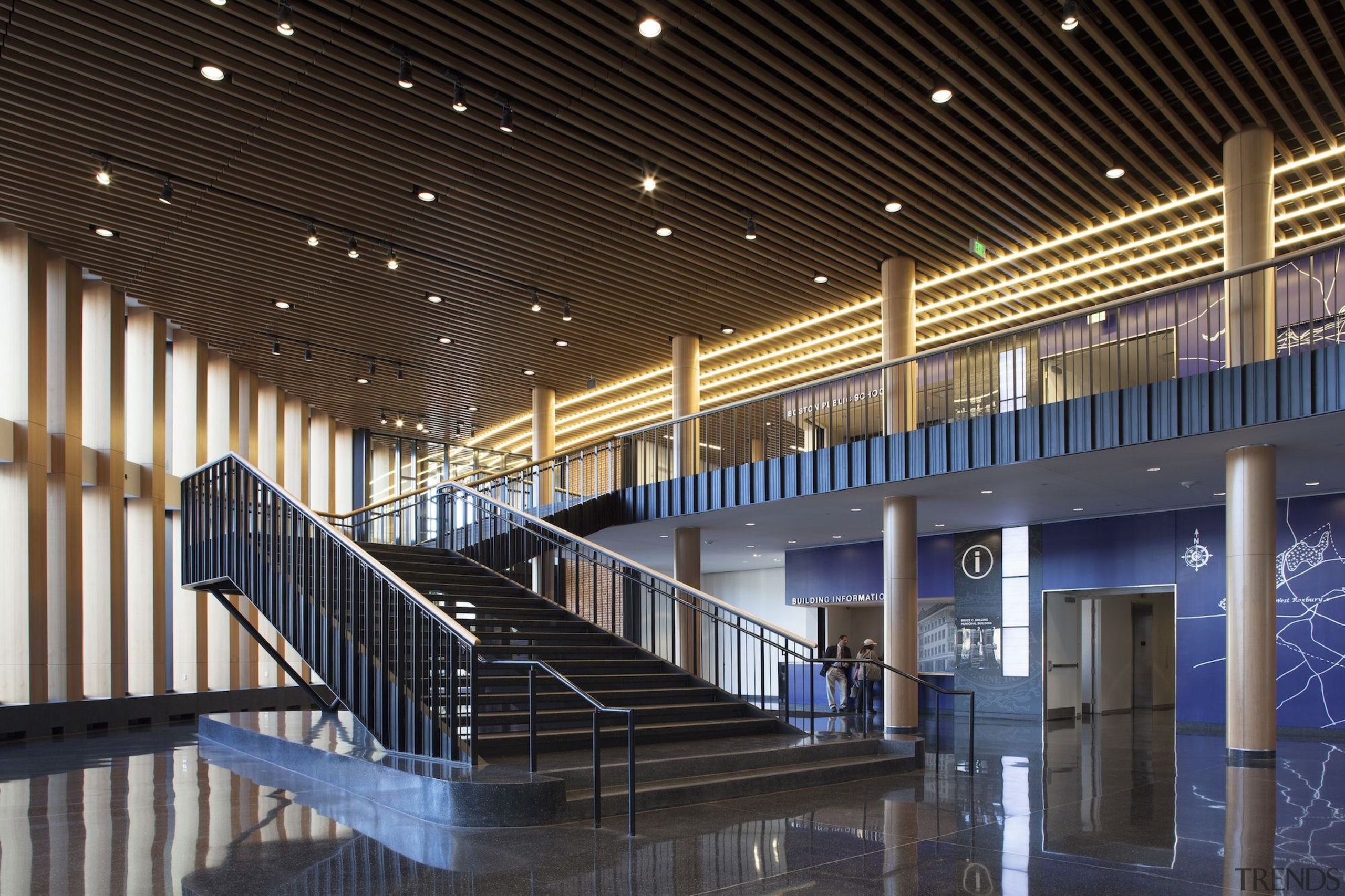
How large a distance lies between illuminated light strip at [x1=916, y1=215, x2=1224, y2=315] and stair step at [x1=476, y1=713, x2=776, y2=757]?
8170 mm

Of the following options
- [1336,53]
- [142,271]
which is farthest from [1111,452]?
[142,271]

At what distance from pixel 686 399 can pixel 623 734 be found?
951cm

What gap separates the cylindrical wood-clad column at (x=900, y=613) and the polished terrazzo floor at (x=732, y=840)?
398 centimetres

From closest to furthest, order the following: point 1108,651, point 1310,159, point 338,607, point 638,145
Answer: point 338,607, point 638,145, point 1310,159, point 1108,651

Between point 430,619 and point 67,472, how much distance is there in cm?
965

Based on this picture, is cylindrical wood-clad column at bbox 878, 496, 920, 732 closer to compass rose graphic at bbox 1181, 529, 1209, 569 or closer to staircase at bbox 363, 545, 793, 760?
staircase at bbox 363, 545, 793, 760

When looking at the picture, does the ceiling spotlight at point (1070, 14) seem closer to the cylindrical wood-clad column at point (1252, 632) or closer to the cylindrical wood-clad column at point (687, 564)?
the cylindrical wood-clad column at point (1252, 632)

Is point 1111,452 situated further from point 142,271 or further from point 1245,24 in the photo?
point 142,271

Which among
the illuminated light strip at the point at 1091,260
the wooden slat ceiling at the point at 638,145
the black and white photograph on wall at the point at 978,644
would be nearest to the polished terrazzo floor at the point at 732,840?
the wooden slat ceiling at the point at 638,145

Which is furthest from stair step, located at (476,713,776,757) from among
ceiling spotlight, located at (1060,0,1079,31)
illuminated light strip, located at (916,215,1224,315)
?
illuminated light strip, located at (916,215,1224,315)

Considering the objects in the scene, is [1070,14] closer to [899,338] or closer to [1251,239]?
[1251,239]

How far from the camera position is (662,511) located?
1717 centimetres

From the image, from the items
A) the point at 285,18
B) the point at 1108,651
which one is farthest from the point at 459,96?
the point at 1108,651

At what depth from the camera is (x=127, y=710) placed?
15.7m
